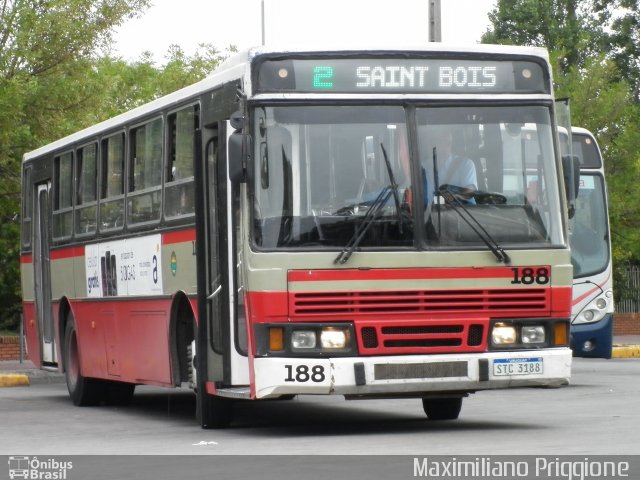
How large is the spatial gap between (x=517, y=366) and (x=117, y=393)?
24.9ft

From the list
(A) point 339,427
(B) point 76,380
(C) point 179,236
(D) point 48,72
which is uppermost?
(D) point 48,72

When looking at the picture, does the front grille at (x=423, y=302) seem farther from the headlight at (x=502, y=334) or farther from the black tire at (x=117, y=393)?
the black tire at (x=117, y=393)

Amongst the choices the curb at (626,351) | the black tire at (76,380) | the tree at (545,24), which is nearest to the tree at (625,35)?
the tree at (545,24)

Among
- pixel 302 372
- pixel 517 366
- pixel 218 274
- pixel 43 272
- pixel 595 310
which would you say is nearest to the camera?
pixel 302 372

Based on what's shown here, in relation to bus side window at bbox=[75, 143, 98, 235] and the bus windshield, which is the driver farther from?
bus side window at bbox=[75, 143, 98, 235]

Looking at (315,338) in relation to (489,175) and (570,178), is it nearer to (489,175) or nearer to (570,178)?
(489,175)

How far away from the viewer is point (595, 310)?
22375 millimetres

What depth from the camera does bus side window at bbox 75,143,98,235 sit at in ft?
60.8

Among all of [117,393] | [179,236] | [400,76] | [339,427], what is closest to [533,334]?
[339,427]

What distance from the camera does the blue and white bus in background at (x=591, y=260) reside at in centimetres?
2223

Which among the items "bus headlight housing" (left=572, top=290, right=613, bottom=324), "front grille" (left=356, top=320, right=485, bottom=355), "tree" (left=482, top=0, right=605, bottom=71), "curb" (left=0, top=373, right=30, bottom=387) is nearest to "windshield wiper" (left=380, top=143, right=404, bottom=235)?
"front grille" (left=356, top=320, right=485, bottom=355)
